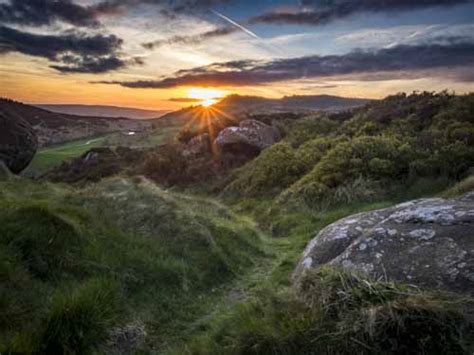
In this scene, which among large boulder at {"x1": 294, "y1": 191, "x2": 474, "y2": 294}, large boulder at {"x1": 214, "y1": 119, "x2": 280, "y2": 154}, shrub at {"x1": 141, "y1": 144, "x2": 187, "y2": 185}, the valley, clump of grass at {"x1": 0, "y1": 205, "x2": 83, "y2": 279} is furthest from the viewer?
large boulder at {"x1": 214, "y1": 119, "x2": 280, "y2": 154}

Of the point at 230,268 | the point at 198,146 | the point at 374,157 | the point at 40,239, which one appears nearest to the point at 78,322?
the point at 40,239

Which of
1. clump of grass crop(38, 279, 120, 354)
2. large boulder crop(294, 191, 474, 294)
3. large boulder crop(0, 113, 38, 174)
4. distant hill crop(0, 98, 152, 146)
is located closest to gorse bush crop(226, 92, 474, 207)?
large boulder crop(0, 113, 38, 174)

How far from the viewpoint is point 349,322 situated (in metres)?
4.68

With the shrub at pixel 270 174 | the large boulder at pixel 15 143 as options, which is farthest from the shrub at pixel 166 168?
the large boulder at pixel 15 143

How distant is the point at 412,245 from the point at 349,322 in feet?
5.61

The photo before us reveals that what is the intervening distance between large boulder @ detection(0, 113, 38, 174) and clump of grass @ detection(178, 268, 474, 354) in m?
14.8

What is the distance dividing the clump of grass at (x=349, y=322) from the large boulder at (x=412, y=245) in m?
0.45

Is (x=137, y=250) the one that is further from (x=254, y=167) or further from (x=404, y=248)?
(x=254, y=167)

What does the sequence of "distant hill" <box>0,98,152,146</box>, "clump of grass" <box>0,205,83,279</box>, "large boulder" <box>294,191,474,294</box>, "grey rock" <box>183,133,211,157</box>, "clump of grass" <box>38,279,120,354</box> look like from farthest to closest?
1. "distant hill" <box>0,98,152,146</box>
2. "grey rock" <box>183,133,211,157</box>
3. "clump of grass" <box>0,205,83,279</box>
4. "large boulder" <box>294,191,474,294</box>
5. "clump of grass" <box>38,279,120,354</box>

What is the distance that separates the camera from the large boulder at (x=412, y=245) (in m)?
5.33

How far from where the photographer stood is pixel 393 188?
1603cm

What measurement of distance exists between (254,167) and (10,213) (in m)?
15.7

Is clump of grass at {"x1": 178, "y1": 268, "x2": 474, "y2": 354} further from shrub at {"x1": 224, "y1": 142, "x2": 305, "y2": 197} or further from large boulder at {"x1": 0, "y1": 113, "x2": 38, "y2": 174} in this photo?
large boulder at {"x1": 0, "y1": 113, "x2": 38, "y2": 174}

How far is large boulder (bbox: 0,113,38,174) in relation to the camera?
59.3 ft
